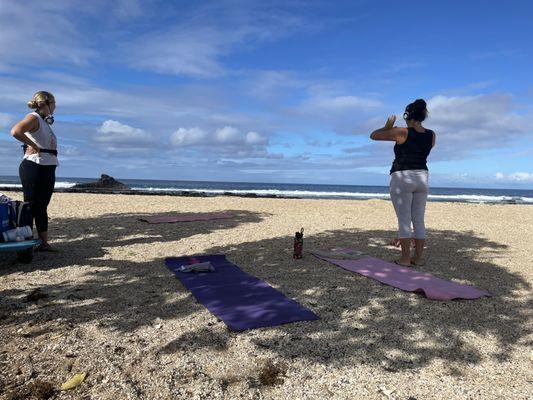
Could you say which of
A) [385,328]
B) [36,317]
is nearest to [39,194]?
[36,317]

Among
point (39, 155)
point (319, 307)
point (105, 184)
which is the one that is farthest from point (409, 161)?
point (105, 184)

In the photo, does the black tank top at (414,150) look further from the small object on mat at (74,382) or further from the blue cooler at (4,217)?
the blue cooler at (4,217)

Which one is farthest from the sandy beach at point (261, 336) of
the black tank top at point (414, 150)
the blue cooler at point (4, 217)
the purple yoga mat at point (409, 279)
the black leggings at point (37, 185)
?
the black tank top at point (414, 150)

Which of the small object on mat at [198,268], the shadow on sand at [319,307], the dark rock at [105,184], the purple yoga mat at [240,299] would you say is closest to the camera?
the shadow on sand at [319,307]

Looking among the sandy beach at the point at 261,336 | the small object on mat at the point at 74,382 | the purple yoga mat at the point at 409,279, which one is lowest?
the small object on mat at the point at 74,382

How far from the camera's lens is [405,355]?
10.5 ft

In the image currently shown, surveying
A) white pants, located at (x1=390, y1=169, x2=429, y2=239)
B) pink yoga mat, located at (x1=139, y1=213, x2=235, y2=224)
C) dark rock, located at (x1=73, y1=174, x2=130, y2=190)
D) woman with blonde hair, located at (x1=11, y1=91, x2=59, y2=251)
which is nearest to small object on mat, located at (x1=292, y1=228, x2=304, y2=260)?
white pants, located at (x1=390, y1=169, x2=429, y2=239)

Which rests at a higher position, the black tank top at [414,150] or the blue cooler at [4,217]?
the black tank top at [414,150]

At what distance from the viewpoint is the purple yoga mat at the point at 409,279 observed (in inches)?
185

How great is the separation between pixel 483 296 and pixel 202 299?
3.26m

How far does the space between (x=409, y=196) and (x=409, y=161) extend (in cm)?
51

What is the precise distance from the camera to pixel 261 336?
136 inches

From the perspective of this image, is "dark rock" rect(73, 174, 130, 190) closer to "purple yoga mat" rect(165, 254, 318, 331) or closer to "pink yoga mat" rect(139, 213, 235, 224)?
"pink yoga mat" rect(139, 213, 235, 224)

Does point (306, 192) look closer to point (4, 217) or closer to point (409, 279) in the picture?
point (409, 279)
